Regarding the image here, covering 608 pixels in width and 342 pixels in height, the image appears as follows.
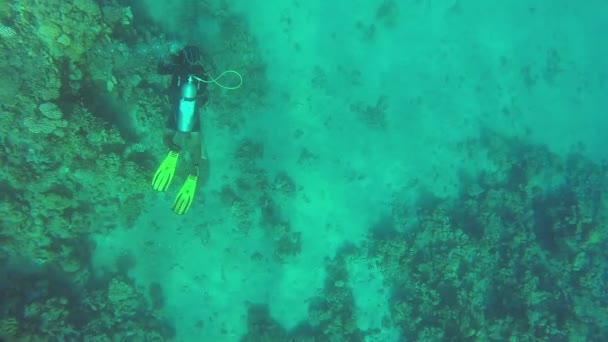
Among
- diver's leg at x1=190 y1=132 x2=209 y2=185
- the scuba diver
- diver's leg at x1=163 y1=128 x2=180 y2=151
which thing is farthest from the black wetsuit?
diver's leg at x1=163 y1=128 x2=180 y2=151

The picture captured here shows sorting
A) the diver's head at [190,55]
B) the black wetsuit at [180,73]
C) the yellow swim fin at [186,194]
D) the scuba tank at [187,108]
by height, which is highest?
the diver's head at [190,55]

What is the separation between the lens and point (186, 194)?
326 inches

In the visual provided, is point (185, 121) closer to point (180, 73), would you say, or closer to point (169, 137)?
point (180, 73)

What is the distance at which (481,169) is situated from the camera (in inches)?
448

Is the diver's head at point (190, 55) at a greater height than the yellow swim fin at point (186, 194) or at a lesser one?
greater

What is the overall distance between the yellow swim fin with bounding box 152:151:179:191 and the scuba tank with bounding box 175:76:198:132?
27.4 inches

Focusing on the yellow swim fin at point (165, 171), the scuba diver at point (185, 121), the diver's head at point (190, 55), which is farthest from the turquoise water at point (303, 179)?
the diver's head at point (190, 55)

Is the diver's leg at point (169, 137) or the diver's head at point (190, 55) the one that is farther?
the diver's leg at point (169, 137)

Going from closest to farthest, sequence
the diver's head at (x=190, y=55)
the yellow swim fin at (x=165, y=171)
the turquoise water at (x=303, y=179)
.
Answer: the diver's head at (x=190, y=55), the turquoise water at (x=303, y=179), the yellow swim fin at (x=165, y=171)

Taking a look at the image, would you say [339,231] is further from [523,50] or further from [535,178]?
[523,50]

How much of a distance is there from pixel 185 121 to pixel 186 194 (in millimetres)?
1744

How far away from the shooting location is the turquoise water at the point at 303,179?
7.56 meters

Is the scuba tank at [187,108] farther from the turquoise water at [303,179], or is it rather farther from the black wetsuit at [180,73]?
the turquoise water at [303,179]

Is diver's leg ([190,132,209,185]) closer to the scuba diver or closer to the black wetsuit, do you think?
the scuba diver
